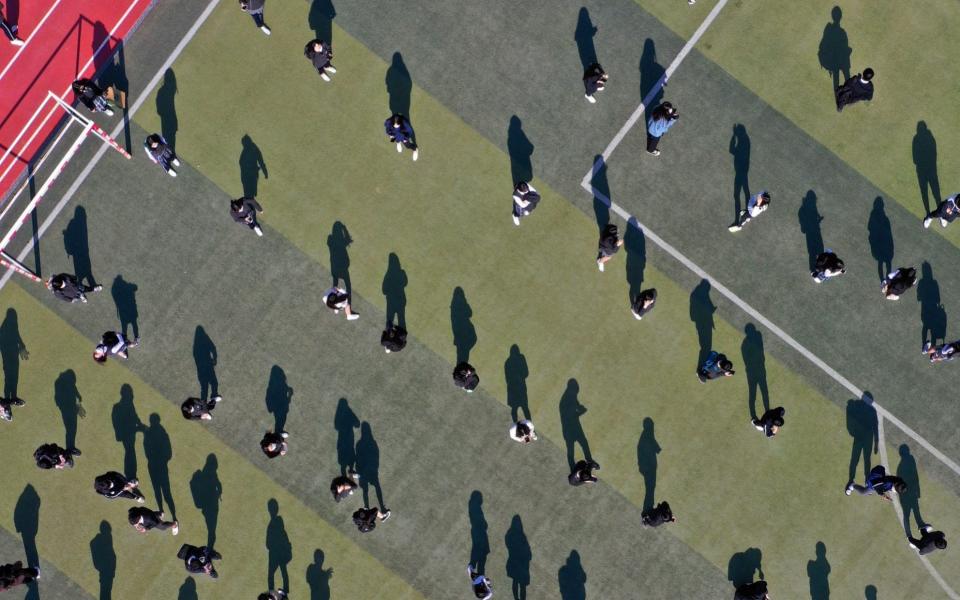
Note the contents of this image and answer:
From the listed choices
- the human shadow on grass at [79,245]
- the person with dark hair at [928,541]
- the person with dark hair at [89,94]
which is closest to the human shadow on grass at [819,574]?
the person with dark hair at [928,541]

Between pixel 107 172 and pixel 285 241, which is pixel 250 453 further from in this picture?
pixel 107 172

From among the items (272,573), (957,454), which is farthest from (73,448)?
(957,454)

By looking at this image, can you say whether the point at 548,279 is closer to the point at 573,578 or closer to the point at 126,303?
the point at 573,578

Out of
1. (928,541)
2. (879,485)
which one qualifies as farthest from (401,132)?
(928,541)

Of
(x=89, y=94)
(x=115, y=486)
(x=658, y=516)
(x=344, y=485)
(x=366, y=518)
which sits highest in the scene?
(x=89, y=94)

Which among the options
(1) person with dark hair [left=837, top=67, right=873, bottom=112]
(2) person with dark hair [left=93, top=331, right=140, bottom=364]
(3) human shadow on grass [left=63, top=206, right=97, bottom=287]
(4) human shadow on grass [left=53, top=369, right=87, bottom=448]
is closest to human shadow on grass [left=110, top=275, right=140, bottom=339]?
(2) person with dark hair [left=93, top=331, right=140, bottom=364]
